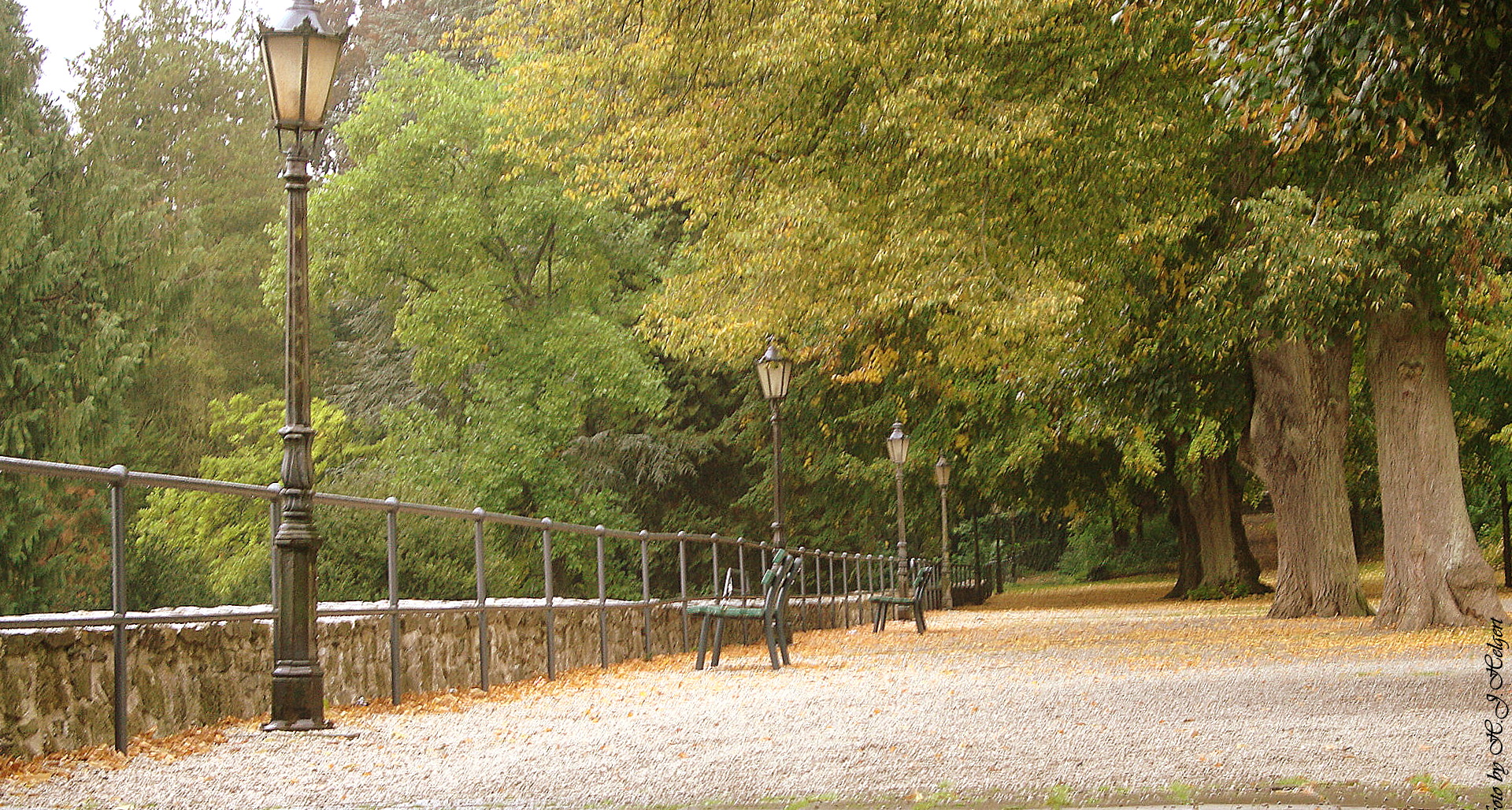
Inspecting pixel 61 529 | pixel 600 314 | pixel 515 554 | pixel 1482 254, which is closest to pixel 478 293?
pixel 600 314

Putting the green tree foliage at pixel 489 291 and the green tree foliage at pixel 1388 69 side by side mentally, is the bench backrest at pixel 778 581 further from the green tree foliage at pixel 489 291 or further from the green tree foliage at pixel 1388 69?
the green tree foliage at pixel 489 291

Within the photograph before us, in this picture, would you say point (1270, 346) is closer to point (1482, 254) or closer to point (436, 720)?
point (1482, 254)

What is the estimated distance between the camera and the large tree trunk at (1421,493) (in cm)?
1585

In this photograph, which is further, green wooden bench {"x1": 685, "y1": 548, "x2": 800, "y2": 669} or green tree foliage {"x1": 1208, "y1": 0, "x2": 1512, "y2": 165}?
green wooden bench {"x1": 685, "y1": 548, "x2": 800, "y2": 669}

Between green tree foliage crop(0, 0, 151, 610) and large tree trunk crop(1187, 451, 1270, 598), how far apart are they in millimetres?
23449

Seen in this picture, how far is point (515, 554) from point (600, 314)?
823 cm

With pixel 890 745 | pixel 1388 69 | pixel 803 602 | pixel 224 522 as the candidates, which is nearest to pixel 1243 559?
pixel 803 602

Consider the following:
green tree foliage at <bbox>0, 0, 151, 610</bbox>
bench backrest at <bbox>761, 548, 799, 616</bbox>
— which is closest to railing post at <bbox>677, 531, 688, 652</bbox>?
bench backrest at <bbox>761, 548, 799, 616</bbox>

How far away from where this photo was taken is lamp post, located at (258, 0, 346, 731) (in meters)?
8.15

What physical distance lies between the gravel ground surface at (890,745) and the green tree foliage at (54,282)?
22.7 meters

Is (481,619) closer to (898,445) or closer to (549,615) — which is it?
(549,615)

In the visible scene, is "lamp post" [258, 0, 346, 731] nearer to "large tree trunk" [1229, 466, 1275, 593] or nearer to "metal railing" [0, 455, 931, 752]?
"metal railing" [0, 455, 931, 752]

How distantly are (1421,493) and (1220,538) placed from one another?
63.0ft

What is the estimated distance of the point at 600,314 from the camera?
126 ft
